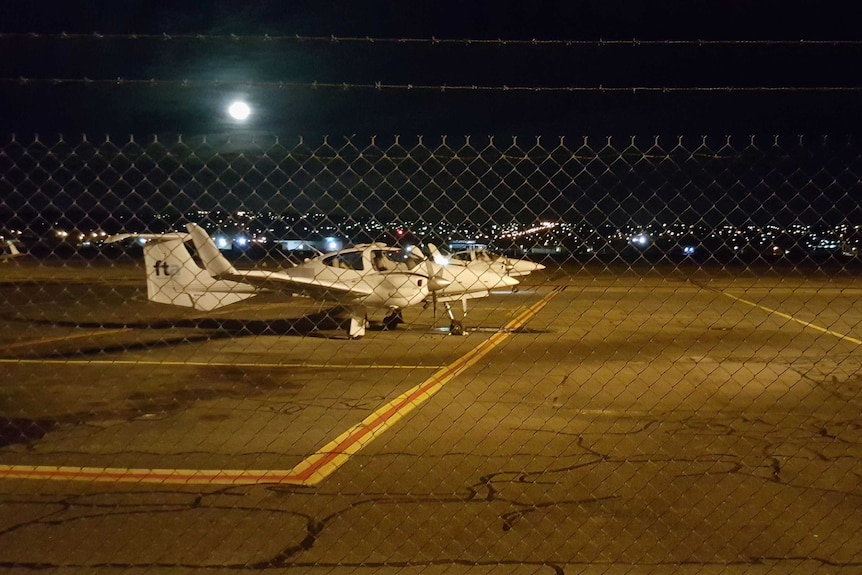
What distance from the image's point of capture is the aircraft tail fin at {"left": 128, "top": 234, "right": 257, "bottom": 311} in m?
19.8

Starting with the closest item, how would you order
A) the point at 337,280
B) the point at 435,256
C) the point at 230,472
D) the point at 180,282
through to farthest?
the point at 230,472 → the point at 337,280 → the point at 180,282 → the point at 435,256

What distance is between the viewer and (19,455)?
7.93 metres

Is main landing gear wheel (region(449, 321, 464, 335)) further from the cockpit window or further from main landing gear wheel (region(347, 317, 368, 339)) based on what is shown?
the cockpit window

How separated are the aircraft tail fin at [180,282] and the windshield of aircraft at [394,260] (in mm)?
3330

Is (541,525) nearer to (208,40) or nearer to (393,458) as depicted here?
(393,458)

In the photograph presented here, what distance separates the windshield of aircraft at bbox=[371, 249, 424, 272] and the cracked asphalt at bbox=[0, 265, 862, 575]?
2228 mm

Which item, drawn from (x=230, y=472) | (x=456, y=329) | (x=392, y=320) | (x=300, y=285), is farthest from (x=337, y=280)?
(x=230, y=472)

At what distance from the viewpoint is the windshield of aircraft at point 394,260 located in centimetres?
1947

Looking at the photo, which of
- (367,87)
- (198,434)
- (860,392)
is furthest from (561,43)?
(860,392)

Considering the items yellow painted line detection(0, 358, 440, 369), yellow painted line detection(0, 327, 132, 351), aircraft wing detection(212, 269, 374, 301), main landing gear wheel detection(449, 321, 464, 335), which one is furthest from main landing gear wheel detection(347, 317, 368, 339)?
yellow painted line detection(0, 327, 132, 351)

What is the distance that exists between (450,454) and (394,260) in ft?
39.8

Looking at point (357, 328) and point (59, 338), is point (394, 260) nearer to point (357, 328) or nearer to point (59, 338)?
point (357, 328)

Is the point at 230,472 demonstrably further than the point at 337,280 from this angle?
No

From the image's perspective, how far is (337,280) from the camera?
18562 mm
